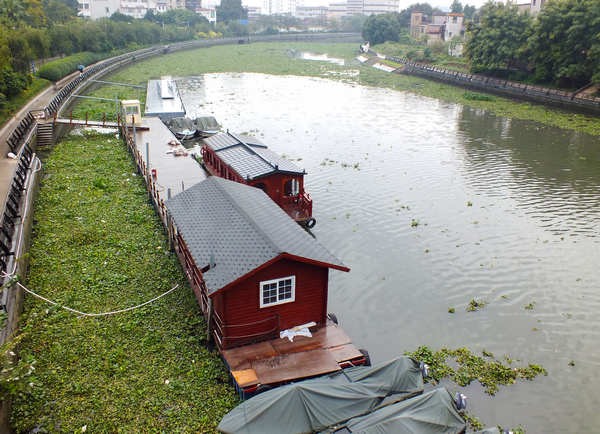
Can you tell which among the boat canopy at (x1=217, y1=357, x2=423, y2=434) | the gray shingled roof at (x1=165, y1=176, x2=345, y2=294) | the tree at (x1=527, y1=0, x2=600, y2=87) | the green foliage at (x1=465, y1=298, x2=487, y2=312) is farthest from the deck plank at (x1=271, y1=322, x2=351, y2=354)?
the tree at (x1=527, y1=0, x2=600, y2=87)

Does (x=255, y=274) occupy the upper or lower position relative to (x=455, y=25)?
lower

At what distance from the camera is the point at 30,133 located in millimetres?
36406

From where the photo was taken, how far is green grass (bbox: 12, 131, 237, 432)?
498 inches

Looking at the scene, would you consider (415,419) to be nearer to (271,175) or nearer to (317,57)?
(271,175)

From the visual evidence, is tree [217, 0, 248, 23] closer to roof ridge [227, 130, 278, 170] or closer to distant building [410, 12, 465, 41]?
distant building [410, 12, 465, 41]

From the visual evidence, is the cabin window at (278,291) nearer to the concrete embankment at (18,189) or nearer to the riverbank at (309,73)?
the concrete embankment at (18,189)

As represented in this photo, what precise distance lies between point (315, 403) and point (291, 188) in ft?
49.5

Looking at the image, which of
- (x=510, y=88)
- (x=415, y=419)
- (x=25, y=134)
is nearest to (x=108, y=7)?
(x=510, y=88)

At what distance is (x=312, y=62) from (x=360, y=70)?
15254mm

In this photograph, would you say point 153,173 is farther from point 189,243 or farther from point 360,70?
point 360,70

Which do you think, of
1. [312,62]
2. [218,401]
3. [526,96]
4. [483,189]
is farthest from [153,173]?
[312,62]

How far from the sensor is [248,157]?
87.6 ft

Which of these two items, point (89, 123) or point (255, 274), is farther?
point (89, 123)

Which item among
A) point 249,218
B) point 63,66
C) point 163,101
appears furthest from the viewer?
point 63,66
